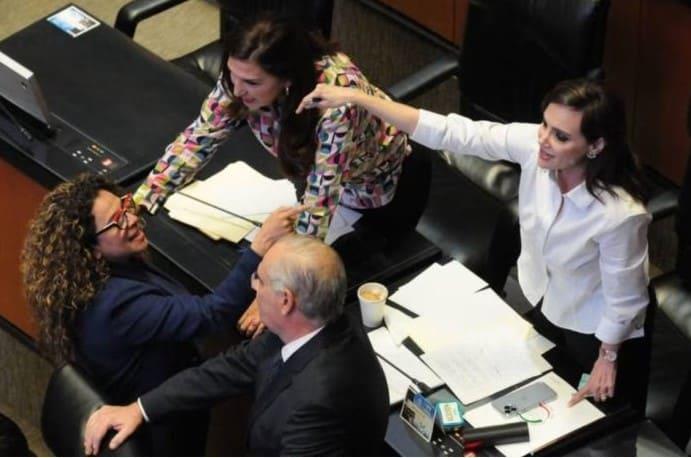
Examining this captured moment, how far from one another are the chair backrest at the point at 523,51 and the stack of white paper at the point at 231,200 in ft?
2.56

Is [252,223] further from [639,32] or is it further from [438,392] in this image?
[639,32]

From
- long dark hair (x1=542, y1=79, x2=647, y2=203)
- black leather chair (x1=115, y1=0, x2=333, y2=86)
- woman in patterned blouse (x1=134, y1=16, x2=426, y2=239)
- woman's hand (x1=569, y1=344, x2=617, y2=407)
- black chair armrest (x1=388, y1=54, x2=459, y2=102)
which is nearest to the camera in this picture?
long dark hair (x1=542, y1=79, x2=647, y2=203)

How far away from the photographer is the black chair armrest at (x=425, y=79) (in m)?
3.71

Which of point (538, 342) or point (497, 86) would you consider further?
point (497, 86)

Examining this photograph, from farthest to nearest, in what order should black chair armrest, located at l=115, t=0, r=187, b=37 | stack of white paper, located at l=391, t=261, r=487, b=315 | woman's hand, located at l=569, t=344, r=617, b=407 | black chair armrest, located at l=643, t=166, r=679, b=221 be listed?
black chair armrest, located at l=115, t=0, r=187, b=37
black chair armrest, located at l=643, t=166, r=679, b=221
stack of white paper, located at l=391, t=261, r=487, b=315
woman's hand, located at l=569, t=344, r=617, b=407

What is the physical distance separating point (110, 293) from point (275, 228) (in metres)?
0.42

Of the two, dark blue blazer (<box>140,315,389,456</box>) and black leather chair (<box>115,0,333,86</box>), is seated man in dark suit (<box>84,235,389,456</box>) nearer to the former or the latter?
dark blue blazer (<box>140,315,389,456</box>)

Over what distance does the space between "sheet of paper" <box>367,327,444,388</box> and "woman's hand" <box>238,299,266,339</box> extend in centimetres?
27

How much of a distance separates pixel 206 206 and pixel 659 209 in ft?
4.00

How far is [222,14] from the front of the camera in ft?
13.9

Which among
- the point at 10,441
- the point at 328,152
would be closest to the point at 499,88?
the point at 328,152

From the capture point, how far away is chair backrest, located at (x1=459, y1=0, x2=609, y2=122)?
11.0 ft

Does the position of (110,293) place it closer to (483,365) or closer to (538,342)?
(483,365)

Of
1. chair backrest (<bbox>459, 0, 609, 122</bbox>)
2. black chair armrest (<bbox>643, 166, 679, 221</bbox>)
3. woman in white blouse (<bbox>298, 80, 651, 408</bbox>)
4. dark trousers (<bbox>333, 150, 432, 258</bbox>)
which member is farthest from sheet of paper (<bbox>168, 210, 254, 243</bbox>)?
black chair armrest (<bbox>643, 166, 679, 221</bbox>)
